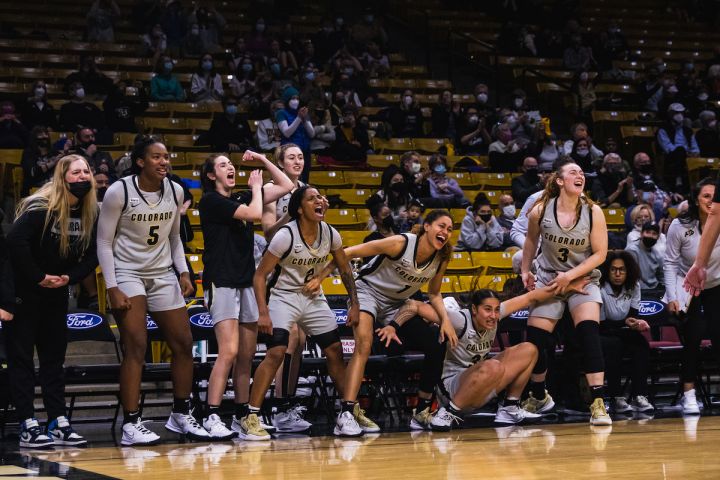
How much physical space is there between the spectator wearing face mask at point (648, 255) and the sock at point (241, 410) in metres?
5.45

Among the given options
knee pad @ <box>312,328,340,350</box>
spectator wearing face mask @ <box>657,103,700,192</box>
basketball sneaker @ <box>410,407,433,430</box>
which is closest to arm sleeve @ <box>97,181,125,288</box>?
knee pad @ <box>312,328,340,350</box>

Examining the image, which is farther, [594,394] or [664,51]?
[664,51]

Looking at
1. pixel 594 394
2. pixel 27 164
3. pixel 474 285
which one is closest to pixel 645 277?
pixel 474 285

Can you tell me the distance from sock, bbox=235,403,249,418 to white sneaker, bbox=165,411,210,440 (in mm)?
287

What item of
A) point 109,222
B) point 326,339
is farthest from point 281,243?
point 109,222

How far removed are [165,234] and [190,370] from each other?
895 millimetres

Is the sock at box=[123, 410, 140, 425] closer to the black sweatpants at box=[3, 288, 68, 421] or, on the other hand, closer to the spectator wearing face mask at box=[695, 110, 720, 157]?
the black sweatpants at box=[3, 288, 68, 421]

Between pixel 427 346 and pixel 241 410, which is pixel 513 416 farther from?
pixel 241 410

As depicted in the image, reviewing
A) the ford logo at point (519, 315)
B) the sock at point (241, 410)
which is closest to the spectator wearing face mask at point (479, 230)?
the ford logo at point (519, 315)

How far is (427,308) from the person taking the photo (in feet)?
25.8

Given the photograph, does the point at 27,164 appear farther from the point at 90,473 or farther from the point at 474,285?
the point at 90,473

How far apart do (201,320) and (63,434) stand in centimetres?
186

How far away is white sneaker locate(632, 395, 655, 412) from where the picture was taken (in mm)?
8773

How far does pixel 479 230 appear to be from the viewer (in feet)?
41.2
